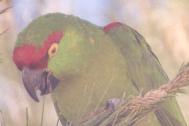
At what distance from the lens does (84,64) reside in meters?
0.83

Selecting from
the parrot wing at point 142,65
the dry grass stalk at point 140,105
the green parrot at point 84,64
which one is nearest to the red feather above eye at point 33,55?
the green parrot at point 84,64

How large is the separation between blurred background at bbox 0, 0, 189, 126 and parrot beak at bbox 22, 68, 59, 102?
32mm

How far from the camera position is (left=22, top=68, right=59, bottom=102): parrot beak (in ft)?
2.58

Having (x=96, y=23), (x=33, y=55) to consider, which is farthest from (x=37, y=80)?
(x=96, y=23)

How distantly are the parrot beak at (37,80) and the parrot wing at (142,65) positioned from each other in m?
0.17

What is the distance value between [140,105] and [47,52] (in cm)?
31

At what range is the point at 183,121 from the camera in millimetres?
822

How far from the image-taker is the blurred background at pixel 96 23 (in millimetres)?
837

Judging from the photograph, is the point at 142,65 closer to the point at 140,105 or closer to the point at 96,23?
the point at 96,23

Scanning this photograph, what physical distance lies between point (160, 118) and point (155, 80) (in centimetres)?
8

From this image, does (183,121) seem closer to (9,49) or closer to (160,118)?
(160,118)

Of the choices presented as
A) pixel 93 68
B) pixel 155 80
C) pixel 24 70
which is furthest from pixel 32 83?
pixel 155 80

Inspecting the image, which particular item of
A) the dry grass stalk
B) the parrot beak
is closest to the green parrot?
the parrot beak

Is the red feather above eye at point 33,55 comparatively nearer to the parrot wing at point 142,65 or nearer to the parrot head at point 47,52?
the parrot head at point 47,52
